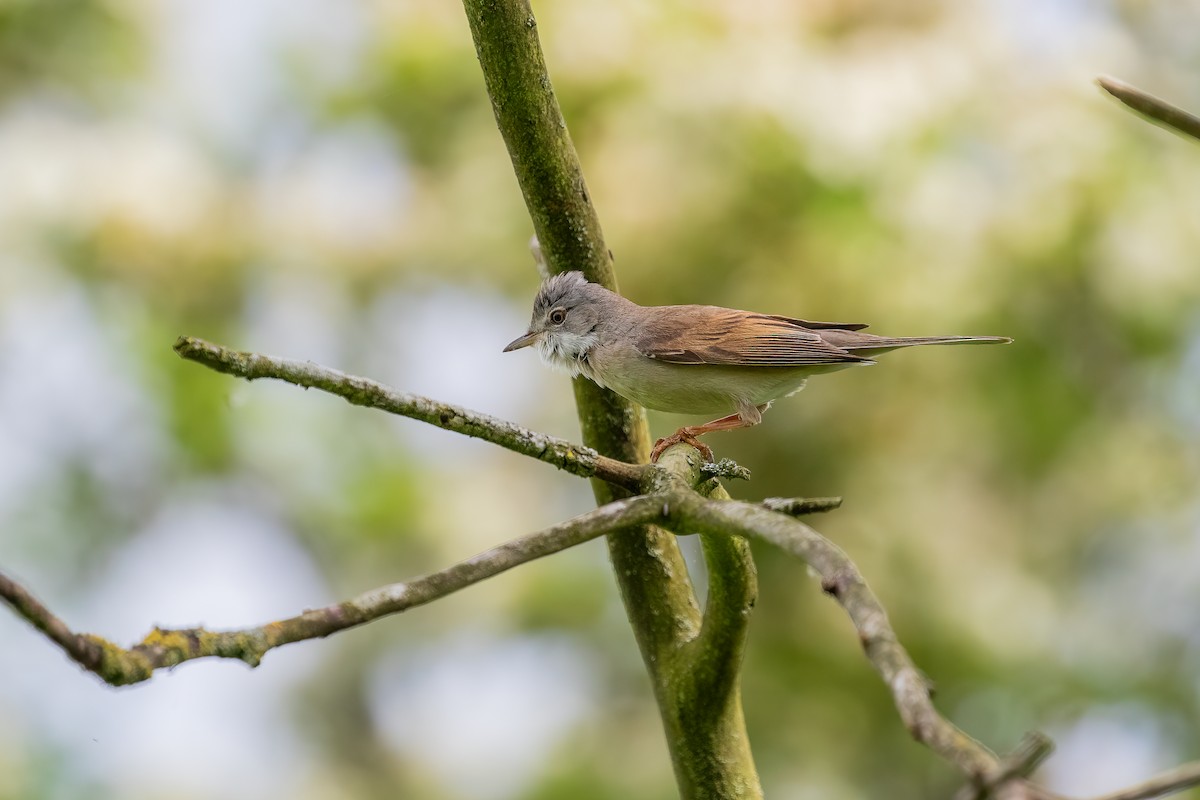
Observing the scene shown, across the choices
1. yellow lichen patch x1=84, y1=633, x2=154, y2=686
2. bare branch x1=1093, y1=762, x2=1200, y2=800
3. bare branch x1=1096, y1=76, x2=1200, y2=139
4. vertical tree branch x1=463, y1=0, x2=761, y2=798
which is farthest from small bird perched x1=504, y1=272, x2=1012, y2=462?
bare branch x1=1093, y1=762, x2=1200, y2=800

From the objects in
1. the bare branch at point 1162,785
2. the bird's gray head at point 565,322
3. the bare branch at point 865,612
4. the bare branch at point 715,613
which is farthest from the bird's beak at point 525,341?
the bare branch at point 1162,785

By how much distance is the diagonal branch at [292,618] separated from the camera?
4.88 ft

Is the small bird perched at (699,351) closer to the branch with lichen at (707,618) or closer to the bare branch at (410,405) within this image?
the branch with lichen at (707,618)

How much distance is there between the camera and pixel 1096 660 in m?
7.71

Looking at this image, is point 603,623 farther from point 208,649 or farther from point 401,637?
point 208,649

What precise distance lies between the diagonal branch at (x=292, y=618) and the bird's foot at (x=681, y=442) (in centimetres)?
105

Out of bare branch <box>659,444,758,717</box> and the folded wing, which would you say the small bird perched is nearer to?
the folded wing

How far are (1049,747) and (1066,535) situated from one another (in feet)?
25.6

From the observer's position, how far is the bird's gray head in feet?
13.4

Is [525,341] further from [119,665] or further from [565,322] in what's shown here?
[119,665]

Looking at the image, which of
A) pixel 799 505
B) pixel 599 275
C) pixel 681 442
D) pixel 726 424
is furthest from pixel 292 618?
pixel 726 424

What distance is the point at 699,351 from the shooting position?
14.9 feet

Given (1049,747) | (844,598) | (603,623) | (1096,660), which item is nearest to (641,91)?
(603,623)

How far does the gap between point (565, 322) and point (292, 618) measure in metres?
2.87
